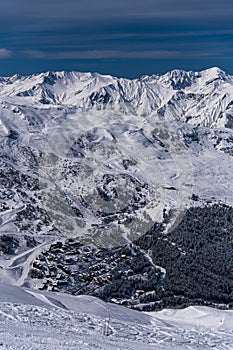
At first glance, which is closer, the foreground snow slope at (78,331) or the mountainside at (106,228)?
the foreground snow slope at (78,331)

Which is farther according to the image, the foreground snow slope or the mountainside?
the mountainside

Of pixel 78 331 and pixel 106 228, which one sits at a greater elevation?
pixel 106 228

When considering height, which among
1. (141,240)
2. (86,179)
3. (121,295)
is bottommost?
(121,295)

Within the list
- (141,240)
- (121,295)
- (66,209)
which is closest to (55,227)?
(66,209)

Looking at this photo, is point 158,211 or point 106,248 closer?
point 106,248

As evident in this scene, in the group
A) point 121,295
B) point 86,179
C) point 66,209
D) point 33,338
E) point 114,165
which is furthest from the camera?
point 114,165

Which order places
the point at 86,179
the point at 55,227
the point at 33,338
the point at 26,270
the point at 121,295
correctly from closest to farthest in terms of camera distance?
1. the point at 33,338
2. the point at 121,295
3. the point at 26,270
4. the point at 55,227
5. the point at 86,179

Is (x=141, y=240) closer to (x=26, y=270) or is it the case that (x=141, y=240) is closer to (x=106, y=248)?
(x=106, y=248)

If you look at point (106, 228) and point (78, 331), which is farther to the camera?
point (106, 228)

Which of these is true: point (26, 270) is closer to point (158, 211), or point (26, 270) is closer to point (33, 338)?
point (158, 211)

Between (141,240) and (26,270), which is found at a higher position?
(141,240)
